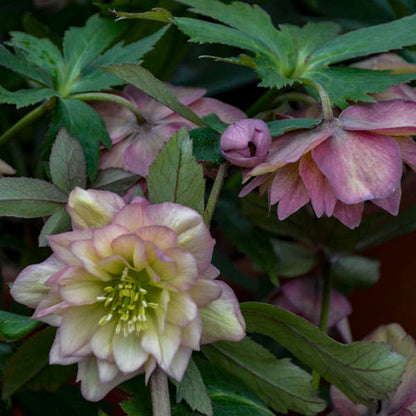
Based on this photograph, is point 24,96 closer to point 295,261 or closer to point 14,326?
point 14,326

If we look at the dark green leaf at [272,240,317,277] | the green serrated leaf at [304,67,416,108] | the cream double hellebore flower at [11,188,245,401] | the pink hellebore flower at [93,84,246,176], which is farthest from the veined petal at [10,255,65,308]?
the dark green leaf at [272,240,317,277]

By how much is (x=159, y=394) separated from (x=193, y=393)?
0.10 feet

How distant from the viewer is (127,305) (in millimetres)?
357

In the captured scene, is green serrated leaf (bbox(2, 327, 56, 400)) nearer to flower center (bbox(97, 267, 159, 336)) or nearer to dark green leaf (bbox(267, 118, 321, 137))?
flower center (bbox(97, 267, 159, 336))

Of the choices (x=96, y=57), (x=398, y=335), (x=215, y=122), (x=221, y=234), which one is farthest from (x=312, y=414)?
(x=221, y=234)

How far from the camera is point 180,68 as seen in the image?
0.80 meters

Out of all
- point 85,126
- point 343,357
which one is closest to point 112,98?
point 85,126

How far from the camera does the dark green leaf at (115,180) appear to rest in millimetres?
425

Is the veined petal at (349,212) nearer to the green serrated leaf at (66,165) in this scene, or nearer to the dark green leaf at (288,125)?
the dark green leaf at (288,125)

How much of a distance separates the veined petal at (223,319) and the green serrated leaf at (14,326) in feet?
0.33

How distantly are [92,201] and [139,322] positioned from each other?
0.23 feet

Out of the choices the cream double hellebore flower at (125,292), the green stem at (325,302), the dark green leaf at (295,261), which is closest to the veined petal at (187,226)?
the cream double hellebore flower at (125,292)

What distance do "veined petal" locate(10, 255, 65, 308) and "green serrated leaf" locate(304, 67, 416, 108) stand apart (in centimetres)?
21

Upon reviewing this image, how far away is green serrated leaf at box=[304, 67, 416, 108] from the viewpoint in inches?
16.5
